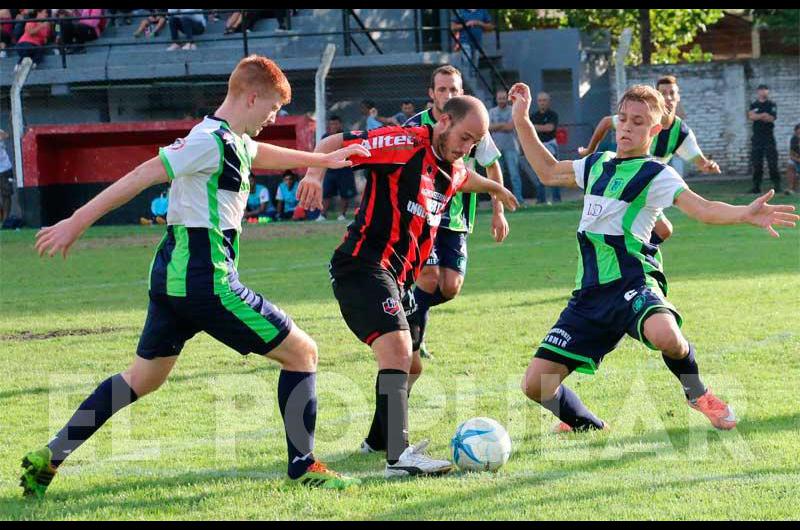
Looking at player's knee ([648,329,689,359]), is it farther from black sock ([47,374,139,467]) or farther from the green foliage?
the green foliage

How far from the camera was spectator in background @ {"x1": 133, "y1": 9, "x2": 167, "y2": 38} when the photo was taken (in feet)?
83.4

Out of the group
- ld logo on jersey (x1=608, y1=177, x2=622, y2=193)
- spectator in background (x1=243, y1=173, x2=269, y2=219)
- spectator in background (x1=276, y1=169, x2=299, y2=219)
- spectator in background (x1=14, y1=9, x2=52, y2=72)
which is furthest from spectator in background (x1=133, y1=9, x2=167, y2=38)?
ld logo on jersey (x1=608, y1=177, x2=622, y2=193)

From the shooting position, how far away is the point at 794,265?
12.4m

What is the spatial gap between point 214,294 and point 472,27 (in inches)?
803

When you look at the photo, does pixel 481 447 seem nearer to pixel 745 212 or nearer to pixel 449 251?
pixel 745 212

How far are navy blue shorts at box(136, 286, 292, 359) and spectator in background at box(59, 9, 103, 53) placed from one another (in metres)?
21.2

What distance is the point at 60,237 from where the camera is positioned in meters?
4.52

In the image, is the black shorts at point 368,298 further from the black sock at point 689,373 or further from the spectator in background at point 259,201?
the spectator in background at point 259,201

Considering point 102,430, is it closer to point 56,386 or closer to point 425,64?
point 56,386

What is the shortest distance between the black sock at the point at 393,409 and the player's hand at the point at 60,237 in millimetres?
1595

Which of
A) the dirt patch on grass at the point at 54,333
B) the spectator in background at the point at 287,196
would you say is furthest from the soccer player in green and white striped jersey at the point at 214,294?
the spectator in background at the point at 287,196

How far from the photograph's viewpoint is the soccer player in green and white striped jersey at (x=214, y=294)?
496 centimetres

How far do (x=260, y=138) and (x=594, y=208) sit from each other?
52.0 ft

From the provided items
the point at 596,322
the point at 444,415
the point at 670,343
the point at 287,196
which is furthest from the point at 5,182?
the point at 670,343
